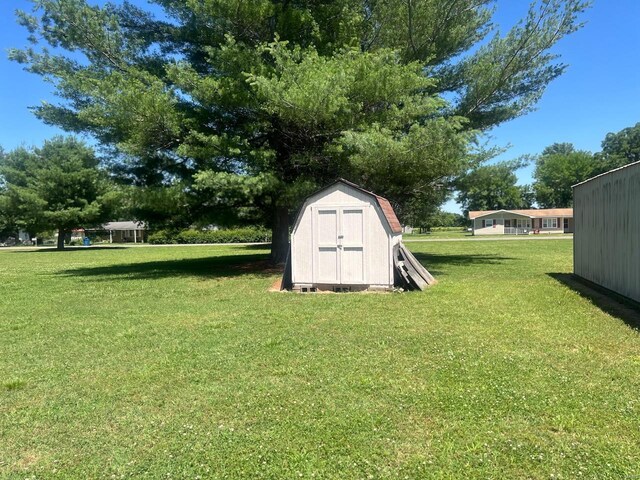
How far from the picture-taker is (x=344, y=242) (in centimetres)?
1005

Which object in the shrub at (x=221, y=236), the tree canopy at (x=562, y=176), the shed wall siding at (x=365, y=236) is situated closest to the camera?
the shed wall siding at (x=365, y=236)

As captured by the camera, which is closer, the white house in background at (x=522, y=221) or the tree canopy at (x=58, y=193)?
the tree canopy at (x=58, y=193)

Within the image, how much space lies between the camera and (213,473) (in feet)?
9.17

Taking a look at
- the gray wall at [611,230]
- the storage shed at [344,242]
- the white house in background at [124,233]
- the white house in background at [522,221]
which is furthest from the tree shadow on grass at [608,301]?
the white house in background at [124,233]

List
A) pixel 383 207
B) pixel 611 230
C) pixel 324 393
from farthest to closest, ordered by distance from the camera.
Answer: pixel 383 207 → pixel 611 230 → pixel 324 393

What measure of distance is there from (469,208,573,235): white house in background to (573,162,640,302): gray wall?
5366 centimetres

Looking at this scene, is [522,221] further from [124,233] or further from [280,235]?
[280,235]

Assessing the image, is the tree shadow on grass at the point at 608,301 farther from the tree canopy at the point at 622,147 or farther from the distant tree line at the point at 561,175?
the tree canopy at the point at 622,147

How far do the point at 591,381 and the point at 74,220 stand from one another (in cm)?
3966

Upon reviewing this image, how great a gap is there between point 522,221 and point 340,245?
6127 centimetres

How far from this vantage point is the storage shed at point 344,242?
9875 millimetres

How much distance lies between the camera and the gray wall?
7773mm

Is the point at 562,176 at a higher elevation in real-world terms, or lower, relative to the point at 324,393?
higher

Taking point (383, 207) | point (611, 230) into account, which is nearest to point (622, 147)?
point (611, 230)
